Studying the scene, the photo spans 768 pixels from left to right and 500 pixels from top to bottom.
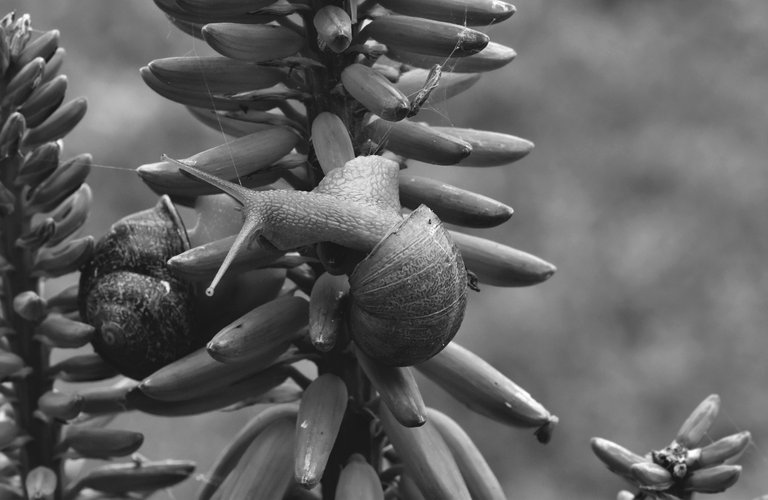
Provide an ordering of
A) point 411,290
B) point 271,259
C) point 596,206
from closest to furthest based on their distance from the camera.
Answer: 1. point 411,290
2. point 271,259
3. point 596,206

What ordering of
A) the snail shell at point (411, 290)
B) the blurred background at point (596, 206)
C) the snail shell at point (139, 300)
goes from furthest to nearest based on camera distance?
the blurred background at point (596, 206) → the snail shell at point (139, 300) → the snail shell at point (411, 290)

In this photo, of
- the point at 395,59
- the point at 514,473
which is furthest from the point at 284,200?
the point at 514,473

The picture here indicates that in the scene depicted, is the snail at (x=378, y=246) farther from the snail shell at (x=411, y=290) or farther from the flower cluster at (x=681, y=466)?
the flower cluster at (x=681, y=466)

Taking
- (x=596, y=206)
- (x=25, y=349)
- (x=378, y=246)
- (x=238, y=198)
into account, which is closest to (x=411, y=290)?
(x=378, y=246)

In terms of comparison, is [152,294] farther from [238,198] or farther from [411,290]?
[411,290]

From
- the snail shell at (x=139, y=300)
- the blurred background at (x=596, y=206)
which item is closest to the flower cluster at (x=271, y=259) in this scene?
the snail shell at (x=139, y=300)

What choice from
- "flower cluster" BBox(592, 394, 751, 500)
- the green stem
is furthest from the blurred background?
"flower cluster" BBox(592, 394, 751, 500)

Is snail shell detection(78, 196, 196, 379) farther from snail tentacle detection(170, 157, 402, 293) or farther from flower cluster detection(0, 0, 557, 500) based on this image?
snail tentacle detection(170, 157, 402, 293)
